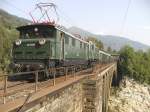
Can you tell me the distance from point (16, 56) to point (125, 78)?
49.0 m

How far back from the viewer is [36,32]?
16625 millimetres

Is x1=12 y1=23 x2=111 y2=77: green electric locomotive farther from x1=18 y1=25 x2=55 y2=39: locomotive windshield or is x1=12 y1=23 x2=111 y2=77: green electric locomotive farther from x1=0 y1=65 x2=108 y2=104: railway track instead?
x1=0 y1=65 x2=108 y2=104: railway track

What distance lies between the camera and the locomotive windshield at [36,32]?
16266 millimetres

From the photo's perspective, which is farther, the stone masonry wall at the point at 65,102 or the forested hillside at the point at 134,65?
the forested hillside at the point at 134,65

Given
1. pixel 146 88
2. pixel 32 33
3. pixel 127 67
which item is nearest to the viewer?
pixel 32 33

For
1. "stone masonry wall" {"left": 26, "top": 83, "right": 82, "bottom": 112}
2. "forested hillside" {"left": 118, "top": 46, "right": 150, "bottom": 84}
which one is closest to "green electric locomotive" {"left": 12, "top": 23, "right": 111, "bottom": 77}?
"stone masonry wall" {"left": 26, "top": 83, "right": 82, "bottom": 112}

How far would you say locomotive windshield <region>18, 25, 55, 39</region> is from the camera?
16266 mm

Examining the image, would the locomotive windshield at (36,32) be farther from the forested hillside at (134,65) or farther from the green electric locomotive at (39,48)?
the forested hillside at (134,65)

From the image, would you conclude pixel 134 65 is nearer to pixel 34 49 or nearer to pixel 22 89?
pixel 34 49

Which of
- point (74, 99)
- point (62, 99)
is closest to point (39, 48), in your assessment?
point (74, 99)

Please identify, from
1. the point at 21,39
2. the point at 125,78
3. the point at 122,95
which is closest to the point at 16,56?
the point at 21,39

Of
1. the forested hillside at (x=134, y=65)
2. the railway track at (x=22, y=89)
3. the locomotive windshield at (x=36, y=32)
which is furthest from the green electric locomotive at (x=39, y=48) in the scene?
the forested hillside at (x=134, y=65)

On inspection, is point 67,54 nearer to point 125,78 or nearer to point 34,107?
point 34,107

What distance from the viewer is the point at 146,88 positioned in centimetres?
6031
